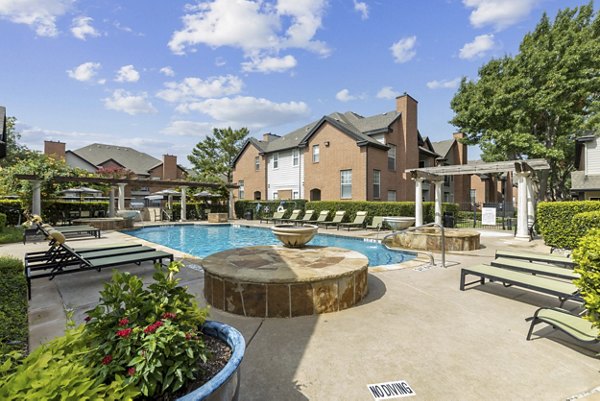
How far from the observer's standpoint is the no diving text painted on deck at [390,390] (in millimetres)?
2482

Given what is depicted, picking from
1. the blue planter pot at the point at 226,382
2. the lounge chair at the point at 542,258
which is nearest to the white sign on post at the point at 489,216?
the lounge chair at the point at 542,258

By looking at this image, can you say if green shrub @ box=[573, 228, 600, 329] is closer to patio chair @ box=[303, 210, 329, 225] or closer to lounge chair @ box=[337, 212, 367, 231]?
lounge chair @ box=[337, 212, 367, 231]

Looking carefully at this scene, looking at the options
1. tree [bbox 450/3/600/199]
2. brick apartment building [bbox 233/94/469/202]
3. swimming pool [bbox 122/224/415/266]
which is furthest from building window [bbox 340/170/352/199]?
tree [bbox 450/3/600/199]

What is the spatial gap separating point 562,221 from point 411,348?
1061 cm

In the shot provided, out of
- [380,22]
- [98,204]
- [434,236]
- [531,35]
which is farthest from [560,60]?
[98,204]

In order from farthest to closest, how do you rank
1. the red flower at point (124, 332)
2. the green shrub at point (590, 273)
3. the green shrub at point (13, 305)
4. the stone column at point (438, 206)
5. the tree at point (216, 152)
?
the tree at point (216, 152) → the stone column at point (438, 206) → the green shrub at point (13, 305) → the green shrub at point (590, 273) → the red flower at point (124, 332)

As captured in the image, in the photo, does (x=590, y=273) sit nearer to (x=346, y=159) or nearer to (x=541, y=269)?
(x=541, y=269)

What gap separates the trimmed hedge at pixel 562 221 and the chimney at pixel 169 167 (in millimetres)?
44146

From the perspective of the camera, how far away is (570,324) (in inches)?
123

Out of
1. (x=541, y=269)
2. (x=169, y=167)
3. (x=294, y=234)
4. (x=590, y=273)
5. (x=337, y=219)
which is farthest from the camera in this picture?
(x=169, y=167)

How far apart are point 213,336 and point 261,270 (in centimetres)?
224

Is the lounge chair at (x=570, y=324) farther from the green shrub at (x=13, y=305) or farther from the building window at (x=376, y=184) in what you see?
the building window at (x=376, y=184)

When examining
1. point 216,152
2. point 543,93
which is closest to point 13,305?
point 543,93

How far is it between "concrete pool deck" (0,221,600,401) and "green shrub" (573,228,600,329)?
65cm
